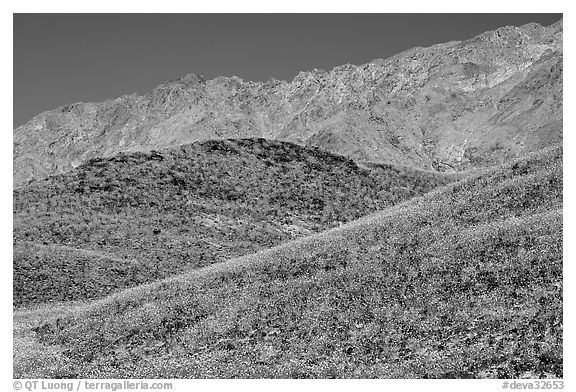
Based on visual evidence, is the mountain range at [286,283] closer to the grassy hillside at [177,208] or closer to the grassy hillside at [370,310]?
the grassy hillside at [370,310]

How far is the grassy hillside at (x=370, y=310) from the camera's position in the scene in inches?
626

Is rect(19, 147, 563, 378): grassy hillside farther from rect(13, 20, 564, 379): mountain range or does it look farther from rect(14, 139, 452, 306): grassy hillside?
rect(14, 139, 452, 306): grassy hillside

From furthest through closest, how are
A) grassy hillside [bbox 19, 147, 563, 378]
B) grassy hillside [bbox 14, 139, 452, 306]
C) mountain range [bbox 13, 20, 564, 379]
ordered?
grassy hillside [bbox 14, 139, 452, 306]
mountain range [bbox 13, 20, 564, 379]
grassy hillside [bbox 19, 147, 563, 378]

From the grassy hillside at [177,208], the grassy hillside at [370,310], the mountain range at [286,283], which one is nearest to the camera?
the grassy hillside at [370,310]

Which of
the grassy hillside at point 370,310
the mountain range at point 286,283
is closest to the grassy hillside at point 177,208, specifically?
the mountain range at point 286,283

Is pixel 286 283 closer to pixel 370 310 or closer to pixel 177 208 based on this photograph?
pixel 370 310

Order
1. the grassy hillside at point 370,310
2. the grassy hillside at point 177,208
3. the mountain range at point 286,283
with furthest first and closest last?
the grassy hillside at point 177,208
the mountain range at point 286,283
the grassy hillside at point 370,310

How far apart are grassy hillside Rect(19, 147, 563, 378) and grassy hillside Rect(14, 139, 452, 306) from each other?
11.5 meters

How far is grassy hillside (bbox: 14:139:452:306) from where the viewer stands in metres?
42.0

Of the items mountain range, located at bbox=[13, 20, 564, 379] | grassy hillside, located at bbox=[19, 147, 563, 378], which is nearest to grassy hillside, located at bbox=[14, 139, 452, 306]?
mountain range, located at bbox=[13, 20, 564, 379]

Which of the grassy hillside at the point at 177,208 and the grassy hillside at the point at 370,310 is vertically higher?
the grassy hillside at the point at 177,208

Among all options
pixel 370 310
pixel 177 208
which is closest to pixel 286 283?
pixel 370 310

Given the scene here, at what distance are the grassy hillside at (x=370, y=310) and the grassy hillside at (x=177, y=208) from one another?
11528mm
